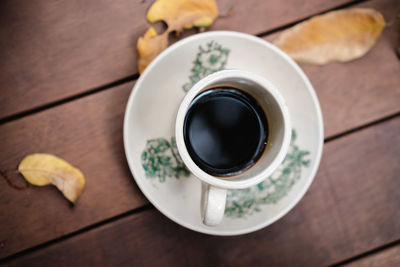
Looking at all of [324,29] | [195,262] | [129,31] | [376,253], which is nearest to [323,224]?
[376,253]

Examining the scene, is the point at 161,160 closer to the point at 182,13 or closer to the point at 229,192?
the point at 229,192

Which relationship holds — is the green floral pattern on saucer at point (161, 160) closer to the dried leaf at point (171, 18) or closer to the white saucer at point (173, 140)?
the white saucer at point (173, 140)

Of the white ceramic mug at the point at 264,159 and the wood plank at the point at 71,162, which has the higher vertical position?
the white ceramic mug at the point at 264,159

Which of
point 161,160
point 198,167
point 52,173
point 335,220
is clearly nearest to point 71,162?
→ point 52,173

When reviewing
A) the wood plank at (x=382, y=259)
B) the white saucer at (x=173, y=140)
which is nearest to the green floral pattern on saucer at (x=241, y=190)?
the white saucer at (x=173, y=140)


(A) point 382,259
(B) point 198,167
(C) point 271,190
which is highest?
(B) point 198,167

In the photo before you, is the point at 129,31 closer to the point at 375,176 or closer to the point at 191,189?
the point at 191,189
